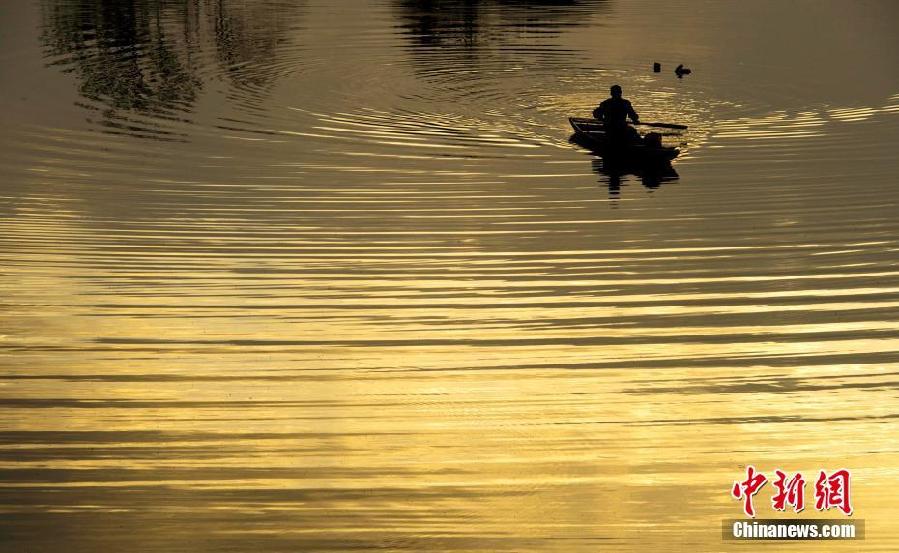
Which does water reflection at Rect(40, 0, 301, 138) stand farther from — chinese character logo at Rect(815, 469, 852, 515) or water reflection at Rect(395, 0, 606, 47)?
chinese character logo at Rect(815, 469, 852, 515)

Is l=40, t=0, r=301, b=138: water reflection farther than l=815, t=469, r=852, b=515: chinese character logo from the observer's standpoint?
Yes

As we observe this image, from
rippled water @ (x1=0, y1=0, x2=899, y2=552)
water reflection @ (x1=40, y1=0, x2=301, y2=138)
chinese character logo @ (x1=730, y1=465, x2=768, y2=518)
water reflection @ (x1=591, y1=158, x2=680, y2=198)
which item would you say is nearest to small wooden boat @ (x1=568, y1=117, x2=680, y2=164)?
water reflection @ (x1=591, y1=158, x2=680, y2=198)

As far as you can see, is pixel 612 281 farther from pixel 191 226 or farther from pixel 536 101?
pixel 536 101

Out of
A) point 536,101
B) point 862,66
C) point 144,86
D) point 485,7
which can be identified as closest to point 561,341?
point 536,101

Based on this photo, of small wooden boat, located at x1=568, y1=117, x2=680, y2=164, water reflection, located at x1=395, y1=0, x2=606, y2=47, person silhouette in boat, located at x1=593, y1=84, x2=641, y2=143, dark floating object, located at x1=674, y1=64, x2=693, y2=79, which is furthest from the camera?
water reflection, located at x1=395, y1=0, x2=606, y2=47

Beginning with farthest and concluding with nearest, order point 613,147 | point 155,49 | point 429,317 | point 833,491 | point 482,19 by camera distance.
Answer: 1. point 482,19
2. point 155,49
3. point 613,147
4. point 429,317
5. point 833,491

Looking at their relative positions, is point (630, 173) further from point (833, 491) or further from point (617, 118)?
point (833, 491)

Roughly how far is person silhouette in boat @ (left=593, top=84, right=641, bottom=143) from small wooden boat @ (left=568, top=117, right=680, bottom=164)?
0.10m

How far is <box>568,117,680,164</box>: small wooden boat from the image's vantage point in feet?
59.1

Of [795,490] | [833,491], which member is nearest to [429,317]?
[795,490]

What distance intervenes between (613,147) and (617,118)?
31.1 inches

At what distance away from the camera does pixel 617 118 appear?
19.2 meters

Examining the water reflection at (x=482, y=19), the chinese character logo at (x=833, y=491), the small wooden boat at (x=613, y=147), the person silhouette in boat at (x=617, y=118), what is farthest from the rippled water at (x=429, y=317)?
the water reflection at (x=482, y=19)

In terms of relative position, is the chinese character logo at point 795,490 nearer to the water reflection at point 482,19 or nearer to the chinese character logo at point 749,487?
the chinese character logo at point 749,487
